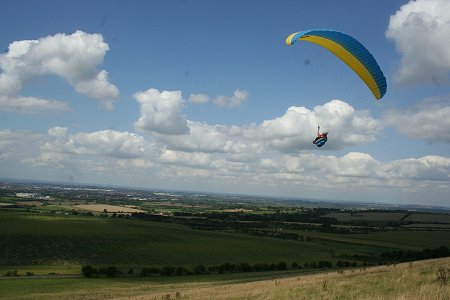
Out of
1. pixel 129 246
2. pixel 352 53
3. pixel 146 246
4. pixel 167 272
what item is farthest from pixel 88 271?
pixel 352 53

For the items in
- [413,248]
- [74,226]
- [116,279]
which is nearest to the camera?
[116,279]

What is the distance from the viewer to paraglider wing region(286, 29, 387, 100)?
24484 mm

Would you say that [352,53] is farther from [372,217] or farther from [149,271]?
[372,217]

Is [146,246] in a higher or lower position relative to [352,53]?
lower

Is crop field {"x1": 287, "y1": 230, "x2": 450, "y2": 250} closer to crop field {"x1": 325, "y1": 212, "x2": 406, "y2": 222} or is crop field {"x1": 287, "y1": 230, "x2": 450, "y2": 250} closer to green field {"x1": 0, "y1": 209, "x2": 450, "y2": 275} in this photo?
green field {"x1": 0, "y1": 209, "x2": 450, "y2": 275}

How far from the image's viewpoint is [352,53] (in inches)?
990

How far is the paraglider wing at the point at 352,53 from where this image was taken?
2448 cm

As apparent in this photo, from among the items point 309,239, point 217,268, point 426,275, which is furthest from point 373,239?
point 426,275

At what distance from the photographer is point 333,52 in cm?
2689

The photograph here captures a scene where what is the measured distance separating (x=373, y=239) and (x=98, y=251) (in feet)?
198

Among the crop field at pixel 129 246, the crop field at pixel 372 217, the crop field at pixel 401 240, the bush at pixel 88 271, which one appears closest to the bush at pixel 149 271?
the bush at pixel 88 271

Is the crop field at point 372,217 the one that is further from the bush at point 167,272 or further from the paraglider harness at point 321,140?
the paraglider harness at point 321,140

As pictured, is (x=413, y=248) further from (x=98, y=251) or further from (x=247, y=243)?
(x=98, y=251)

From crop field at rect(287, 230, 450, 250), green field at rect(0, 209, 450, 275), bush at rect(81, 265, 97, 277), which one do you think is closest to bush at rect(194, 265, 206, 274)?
green field at rect(0, 209, 450, 275)
